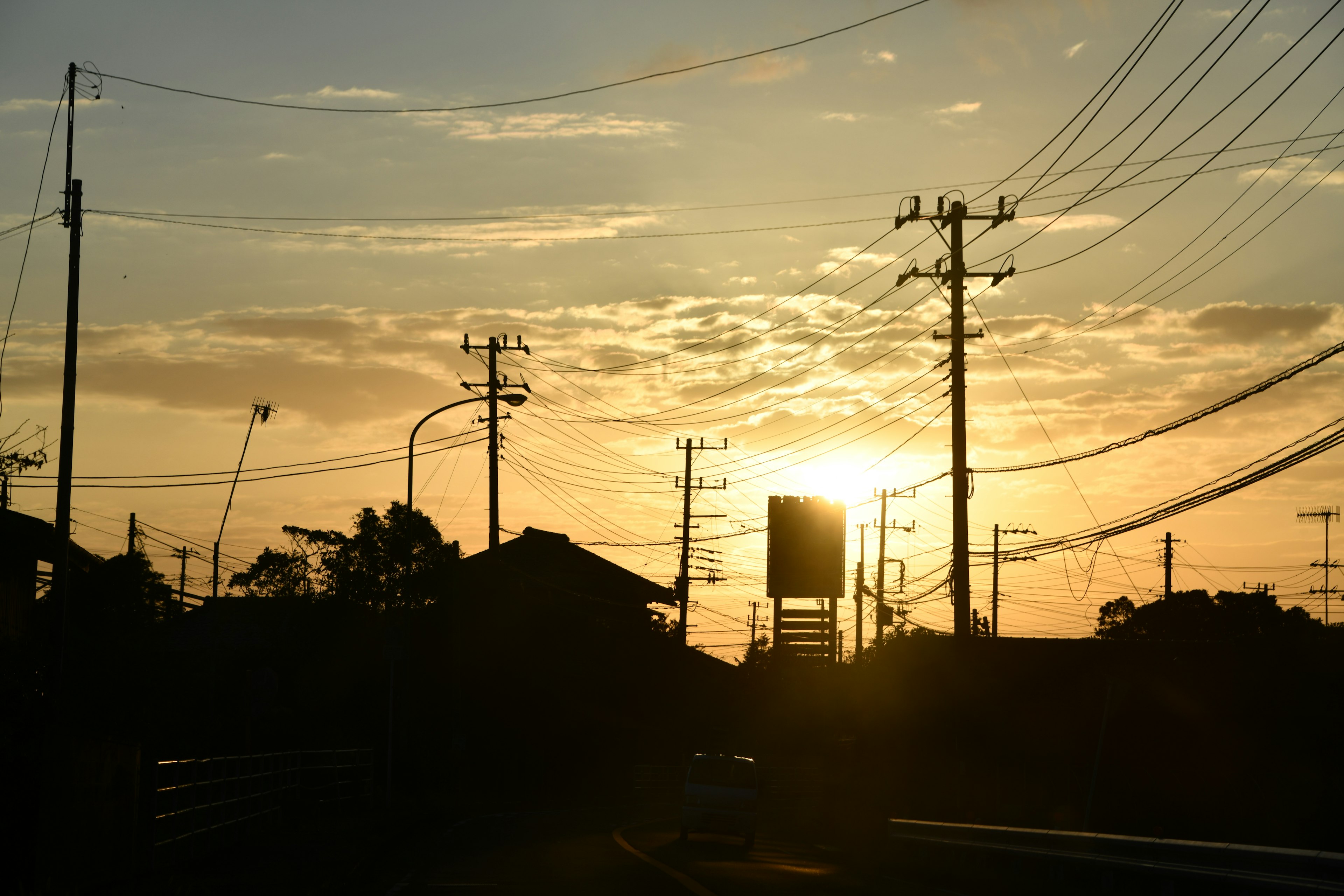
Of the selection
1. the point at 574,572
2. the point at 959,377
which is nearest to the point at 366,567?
the point at 574,572

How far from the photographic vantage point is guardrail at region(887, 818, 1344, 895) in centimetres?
1155

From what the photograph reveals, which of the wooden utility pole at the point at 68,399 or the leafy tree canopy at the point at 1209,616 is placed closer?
the wooden utility pole at the point at 68,399

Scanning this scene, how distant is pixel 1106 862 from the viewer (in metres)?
15.0

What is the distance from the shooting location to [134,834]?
550 inches

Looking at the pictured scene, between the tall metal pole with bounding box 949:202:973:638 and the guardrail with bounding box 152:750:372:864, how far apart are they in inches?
592

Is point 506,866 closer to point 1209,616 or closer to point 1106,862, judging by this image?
point 1106,862

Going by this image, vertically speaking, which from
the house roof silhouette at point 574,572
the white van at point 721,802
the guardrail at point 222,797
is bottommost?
the white van at point 721,802

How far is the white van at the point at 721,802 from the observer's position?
25.5m

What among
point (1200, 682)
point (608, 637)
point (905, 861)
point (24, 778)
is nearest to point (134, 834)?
point (24, 778)

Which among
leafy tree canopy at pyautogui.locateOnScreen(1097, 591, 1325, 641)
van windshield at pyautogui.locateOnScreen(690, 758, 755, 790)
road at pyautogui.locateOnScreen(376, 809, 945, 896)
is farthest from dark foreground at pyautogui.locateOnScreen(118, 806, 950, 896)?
leafy tree canopy at pyautogui.locateOnScreen(1097, 591, 1325, 641)

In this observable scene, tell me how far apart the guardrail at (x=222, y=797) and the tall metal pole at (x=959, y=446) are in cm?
1504

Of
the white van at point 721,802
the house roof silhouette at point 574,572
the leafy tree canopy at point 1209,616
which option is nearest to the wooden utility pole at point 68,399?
the white van at point 721,802

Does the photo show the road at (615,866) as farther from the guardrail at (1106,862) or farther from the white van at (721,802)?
the guardrail at (1106,862)

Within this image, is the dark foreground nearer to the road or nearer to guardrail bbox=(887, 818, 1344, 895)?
the road
